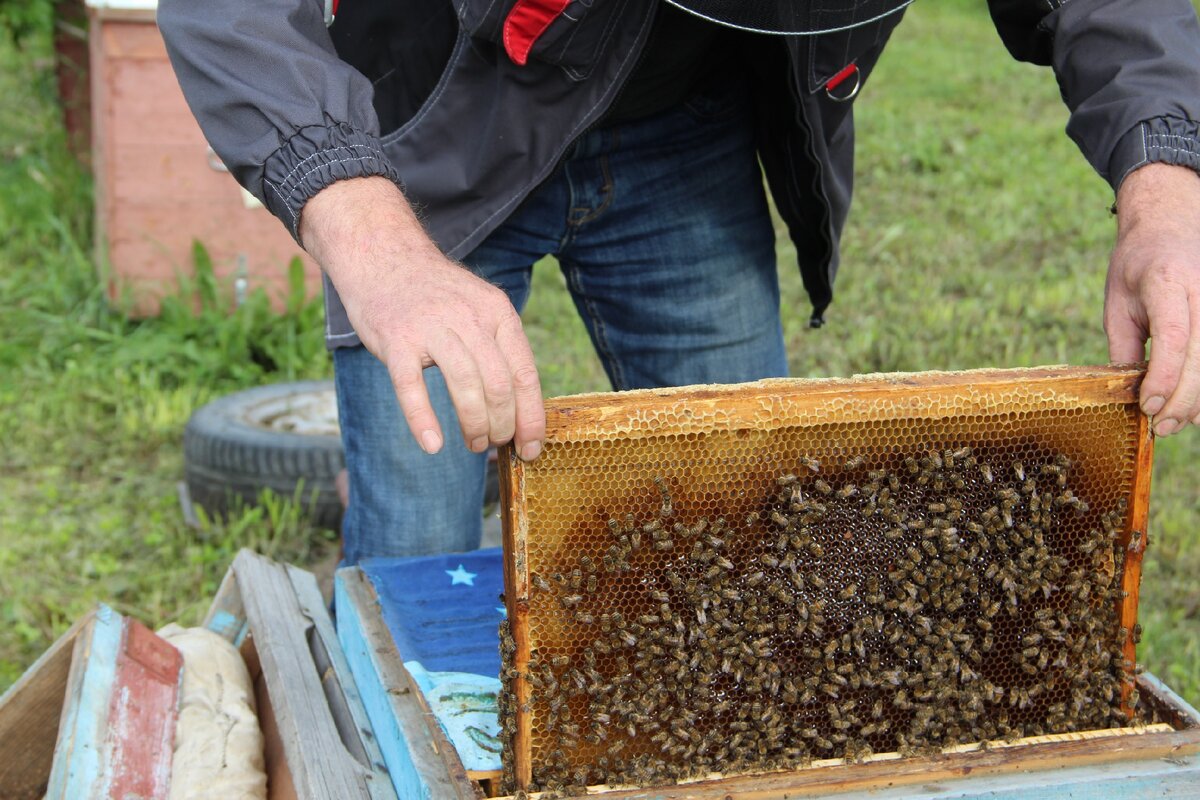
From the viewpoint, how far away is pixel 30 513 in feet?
15.3

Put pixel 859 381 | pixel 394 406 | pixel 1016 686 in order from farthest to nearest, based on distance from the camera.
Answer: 1. pixel 394 406
2. pixel 1016 686
3. pixel 859 381

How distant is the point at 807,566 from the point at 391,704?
79 cm

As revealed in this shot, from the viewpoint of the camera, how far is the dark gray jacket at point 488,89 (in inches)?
78.7

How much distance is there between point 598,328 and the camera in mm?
3102

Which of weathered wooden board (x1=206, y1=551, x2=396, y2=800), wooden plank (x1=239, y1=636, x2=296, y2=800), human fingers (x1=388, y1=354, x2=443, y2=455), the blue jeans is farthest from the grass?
human fingers (x1=388, y1=354, x2=443, y2=455)

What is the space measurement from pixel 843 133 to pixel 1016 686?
4.52ft

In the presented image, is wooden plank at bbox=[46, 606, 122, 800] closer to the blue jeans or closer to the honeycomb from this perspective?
the blue jeans

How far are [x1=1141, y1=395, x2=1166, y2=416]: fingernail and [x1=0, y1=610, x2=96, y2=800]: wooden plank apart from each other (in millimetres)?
2004

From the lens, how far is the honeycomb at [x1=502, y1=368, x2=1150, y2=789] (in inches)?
74.2

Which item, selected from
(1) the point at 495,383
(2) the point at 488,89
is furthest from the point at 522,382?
(2) the point at 488,89

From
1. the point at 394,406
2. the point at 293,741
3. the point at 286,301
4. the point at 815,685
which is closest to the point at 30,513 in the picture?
the point at 286,301

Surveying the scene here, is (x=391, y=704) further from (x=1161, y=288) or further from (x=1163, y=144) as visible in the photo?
(x=1163, y=144)

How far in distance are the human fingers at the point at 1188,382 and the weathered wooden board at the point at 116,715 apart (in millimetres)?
1889

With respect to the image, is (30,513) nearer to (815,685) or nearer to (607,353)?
(607,353)
